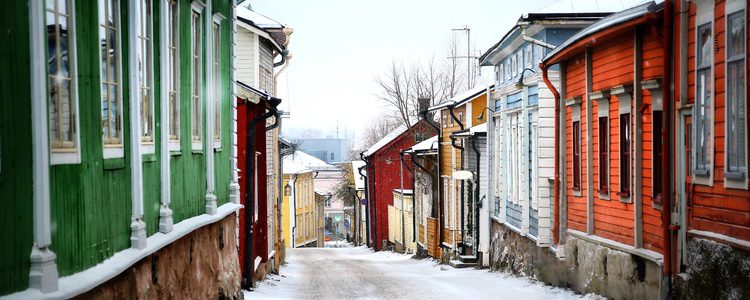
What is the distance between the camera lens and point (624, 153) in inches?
575

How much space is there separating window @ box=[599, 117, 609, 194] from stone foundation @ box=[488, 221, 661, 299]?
99 cm

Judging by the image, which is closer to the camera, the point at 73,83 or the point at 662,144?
the point at 73,83

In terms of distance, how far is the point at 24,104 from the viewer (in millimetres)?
5762

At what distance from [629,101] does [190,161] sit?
20.9 feet

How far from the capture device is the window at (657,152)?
12.9 meters

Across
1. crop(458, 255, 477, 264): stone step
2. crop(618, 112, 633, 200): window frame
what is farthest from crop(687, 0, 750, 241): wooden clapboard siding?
crop(458, 255, 477, 264): stone step

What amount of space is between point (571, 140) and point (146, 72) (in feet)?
32.8

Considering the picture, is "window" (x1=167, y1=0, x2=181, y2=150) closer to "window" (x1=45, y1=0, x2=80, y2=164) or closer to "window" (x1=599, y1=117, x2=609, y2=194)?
"window" (x1=45, y1=0, x2=80, y2=164)

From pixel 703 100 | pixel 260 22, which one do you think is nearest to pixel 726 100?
pixel 703 100

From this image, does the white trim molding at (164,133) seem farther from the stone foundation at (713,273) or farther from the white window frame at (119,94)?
the stone foundation at (713,273)

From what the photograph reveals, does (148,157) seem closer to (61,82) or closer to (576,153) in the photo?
(61,82)

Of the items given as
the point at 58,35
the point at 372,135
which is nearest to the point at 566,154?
the point at 58,35

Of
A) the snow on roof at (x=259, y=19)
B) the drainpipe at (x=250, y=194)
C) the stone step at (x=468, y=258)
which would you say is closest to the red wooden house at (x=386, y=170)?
the stone step at (x=468, y=258)

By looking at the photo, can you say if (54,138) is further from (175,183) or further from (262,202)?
(262,202)
